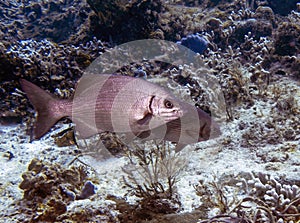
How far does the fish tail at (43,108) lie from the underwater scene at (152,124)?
0.01 metres

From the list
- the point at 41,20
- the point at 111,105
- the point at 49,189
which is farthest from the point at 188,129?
the point at 41,20

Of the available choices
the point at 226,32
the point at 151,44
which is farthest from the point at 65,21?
the point at 226,32

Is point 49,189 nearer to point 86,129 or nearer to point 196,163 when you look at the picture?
point 86,129

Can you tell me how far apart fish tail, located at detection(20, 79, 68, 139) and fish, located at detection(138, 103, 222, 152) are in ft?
2.94

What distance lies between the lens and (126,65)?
6.20 m

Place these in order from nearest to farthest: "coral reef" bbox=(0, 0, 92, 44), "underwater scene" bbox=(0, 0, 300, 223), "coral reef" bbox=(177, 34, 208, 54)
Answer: "underwater scene" bbox=(0, 0, 300, 223) → "coral reef" bbox=(177, 34, 208, 54) → "coral reef" bbox=(0, 0, 92, 44)

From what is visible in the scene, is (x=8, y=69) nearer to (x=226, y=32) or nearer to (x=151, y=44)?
(x=151, y=44)

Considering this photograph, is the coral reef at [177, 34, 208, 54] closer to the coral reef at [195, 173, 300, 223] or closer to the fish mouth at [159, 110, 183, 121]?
the coral reef at [195, 173, 300, 223]

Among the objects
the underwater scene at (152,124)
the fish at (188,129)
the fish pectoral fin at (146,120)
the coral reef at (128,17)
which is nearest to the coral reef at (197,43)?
the underwater scene at (152,124)

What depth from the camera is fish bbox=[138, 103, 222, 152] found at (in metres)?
2.72

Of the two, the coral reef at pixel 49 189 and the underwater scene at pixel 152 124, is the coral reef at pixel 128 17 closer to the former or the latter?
the underwater scene at pixel 152 124

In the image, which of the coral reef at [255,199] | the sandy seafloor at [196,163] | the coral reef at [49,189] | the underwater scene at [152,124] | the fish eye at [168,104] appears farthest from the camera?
the sandy seafloor at [196,163]

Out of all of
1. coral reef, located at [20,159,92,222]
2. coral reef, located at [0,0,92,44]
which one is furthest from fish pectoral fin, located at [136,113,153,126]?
coral reef, located at [0,0,92,44]

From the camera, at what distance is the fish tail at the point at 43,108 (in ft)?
8.84
